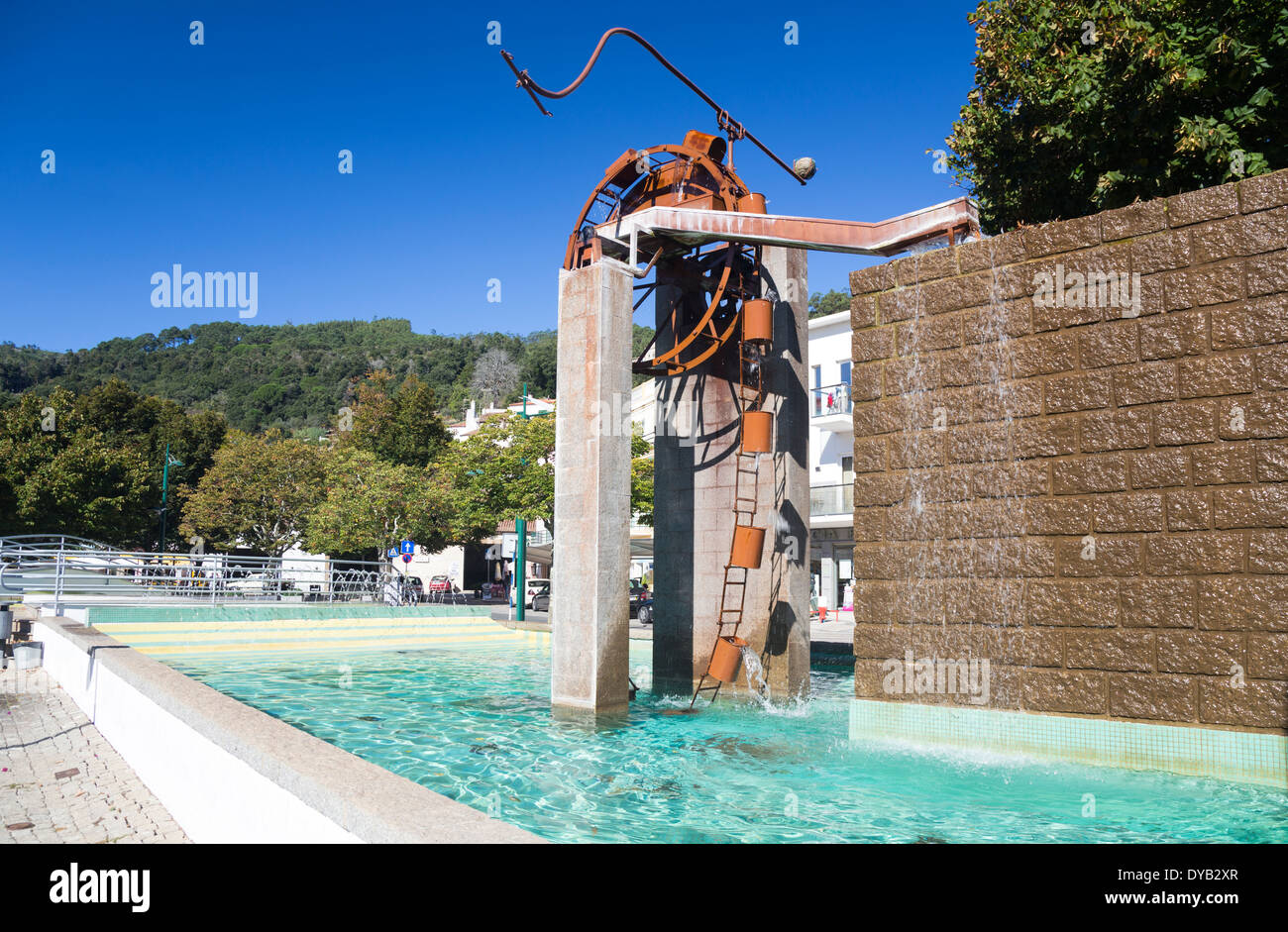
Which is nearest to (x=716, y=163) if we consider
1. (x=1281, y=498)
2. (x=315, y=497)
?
(x=1281, y=498)

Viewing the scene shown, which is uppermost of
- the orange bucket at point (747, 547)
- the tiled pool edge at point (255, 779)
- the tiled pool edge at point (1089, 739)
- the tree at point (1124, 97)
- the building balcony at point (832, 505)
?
the tree at point (1124, 97)

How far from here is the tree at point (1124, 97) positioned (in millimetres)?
12445

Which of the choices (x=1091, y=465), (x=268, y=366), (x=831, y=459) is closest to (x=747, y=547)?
(x=1091, y=465)

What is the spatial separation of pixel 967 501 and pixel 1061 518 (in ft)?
2.83

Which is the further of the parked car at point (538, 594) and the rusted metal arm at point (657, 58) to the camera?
the parked car at point (538, 594)

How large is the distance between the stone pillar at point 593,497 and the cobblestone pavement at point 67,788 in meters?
4.88

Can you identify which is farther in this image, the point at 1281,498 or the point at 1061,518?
the point at 1061,518

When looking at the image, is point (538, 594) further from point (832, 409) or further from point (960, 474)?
point (960, 474)

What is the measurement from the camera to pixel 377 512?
4081cm

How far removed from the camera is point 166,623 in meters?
19.2

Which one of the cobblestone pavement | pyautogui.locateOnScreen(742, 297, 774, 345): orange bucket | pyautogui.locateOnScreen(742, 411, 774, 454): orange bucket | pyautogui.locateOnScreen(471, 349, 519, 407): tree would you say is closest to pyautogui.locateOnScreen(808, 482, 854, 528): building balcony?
pyautogui.locateOnScreen(742, 297, 774, 345): orange bucket

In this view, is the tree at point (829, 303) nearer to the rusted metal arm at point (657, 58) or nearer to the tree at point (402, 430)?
the tree at point (402, 430)

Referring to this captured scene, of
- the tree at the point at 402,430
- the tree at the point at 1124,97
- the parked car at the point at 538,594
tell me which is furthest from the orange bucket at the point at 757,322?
the tree at the point at 402,430
